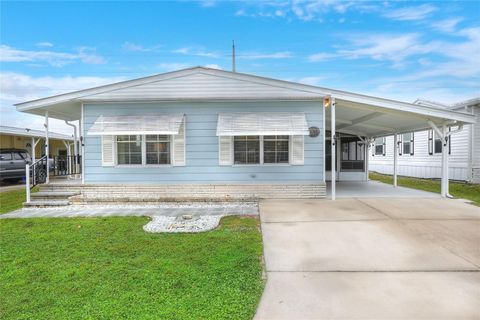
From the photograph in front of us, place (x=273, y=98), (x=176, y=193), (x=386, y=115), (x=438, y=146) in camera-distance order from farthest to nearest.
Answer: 1. (x=438, y=146)
2. (x=386, y=115)
3. (x=176, y=193)
4. (x=273, y=98)

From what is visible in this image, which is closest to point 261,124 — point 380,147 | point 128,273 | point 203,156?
point 203,156

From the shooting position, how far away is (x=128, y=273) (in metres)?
3.45

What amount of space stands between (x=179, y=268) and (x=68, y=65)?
1854 cm

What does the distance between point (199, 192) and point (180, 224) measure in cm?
267

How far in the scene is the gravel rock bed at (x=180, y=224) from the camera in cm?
549

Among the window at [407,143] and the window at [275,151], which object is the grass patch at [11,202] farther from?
the window at [407,143]

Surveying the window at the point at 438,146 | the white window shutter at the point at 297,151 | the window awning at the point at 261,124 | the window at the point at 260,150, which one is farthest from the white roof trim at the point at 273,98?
the window at the point at 438,146

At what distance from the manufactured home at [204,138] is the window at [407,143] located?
9.58 m

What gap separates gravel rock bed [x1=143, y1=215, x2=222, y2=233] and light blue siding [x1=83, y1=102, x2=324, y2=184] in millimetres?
2214

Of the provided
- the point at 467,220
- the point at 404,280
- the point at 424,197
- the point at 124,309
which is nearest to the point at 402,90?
the point at 424,197

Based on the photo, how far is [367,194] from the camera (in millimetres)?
9297

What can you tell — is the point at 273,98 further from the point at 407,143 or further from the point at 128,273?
the point at 407,143

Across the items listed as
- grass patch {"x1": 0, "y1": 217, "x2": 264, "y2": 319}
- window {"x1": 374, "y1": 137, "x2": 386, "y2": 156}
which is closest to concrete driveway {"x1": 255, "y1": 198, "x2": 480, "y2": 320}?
grass patch {"x1": 0, "y1": 217, "x2": 264, "y2": 319}

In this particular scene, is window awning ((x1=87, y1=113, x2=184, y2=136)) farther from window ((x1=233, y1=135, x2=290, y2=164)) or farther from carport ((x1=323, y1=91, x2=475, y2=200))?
carport ((x1=323, y1=91, x2=475, y2=200))
